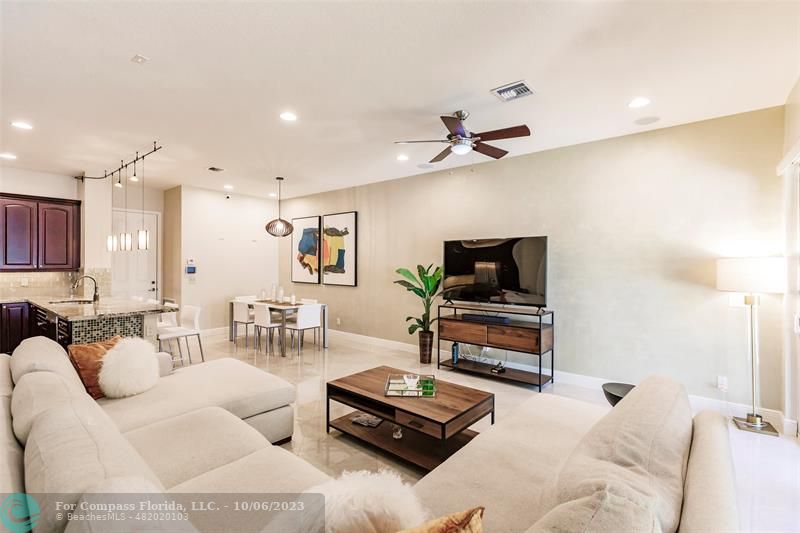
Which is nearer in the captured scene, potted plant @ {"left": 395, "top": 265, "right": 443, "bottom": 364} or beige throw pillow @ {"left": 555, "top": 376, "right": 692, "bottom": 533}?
beige throw pillow @ {"left": 555, "top": 376, "right": 692, "bottom": 533}

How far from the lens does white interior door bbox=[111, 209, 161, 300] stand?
21.6 feet

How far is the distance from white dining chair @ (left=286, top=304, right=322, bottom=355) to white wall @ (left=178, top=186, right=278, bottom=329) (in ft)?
7.21

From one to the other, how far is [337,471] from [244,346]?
4.31 meters

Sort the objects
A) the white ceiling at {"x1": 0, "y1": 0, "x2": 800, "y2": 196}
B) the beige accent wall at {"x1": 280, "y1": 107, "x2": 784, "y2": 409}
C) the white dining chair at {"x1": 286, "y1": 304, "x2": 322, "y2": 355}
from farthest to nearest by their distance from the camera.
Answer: the white dining chair at {"x1": 286, "y1": 304, "x2": 322, "y2": 355} < the beige accent wall at {"x1": 280, "y1": 107, "x2": 784, "y2": 409} < the white ceiling at {"x1": 0, "y1": 0, "x2": 800, "y2": 196}

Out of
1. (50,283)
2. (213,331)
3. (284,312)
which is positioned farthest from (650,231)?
(50,283)

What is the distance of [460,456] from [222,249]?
6831 millimetres

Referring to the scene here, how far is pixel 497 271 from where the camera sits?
15.5ft

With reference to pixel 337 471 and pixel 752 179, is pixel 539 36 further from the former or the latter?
pixel 337 471

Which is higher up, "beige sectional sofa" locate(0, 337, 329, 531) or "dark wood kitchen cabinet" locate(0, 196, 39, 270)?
"dark wood kitchen cabinet" locate(0, 196, 39, 270)

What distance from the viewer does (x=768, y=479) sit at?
8.22 ft

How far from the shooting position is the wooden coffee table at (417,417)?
2432mm

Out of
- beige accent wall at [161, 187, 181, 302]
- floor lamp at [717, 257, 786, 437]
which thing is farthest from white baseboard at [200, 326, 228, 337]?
floor lamp at [717, 257, 786, 437]

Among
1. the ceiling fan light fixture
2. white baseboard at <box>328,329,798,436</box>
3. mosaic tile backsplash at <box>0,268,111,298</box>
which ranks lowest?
white baseboard at <box>328,329,798,436</box>

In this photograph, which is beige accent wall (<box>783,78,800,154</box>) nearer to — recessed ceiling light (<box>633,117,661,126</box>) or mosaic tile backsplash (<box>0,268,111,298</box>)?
recessed ceiling light (<box>633,117,661,126</box>)
